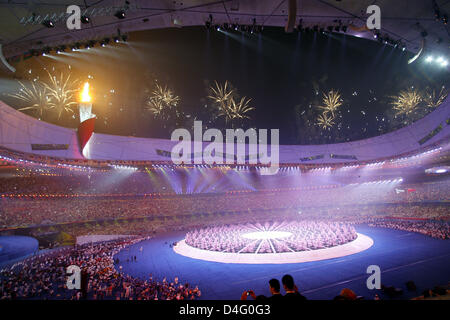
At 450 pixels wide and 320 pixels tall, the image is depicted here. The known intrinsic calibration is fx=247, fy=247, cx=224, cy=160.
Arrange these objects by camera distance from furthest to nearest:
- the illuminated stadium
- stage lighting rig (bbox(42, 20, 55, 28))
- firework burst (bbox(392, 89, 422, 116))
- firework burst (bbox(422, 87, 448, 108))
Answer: firework burst (bbox(392, 89, 422, 116)) → firework burst (bbox(422, 87, 448, 108)) → the illuminated stadium → stage lighting rig (bbox(42, 20, 55, 28))

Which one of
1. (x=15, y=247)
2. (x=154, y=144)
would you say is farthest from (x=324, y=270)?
(x=154, y=144)

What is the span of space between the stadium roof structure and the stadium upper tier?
34.6 ft

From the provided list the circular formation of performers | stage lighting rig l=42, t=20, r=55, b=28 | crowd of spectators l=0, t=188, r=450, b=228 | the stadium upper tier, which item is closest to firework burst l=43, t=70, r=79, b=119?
the stadium upper tier

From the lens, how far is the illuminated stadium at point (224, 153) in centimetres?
1517

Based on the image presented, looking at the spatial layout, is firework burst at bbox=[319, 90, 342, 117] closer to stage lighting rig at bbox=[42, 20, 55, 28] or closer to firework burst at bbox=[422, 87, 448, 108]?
firework burst at bbox=[422, 87, 448, 108]

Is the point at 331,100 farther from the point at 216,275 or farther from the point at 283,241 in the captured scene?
the point at 216,275

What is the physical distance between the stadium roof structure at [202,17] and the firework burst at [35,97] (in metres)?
11.8

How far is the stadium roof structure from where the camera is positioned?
1293 centimetres

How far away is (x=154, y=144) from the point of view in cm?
3725

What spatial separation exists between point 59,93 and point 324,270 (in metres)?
31.4

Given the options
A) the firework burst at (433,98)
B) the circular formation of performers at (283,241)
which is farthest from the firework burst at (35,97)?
the firework burst at (433,98)

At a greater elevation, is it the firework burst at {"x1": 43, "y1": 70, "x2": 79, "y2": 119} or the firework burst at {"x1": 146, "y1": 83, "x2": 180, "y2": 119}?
the firework burst at {"x1": 146, "y1": 83, "x2": 180, "y2": 119}
